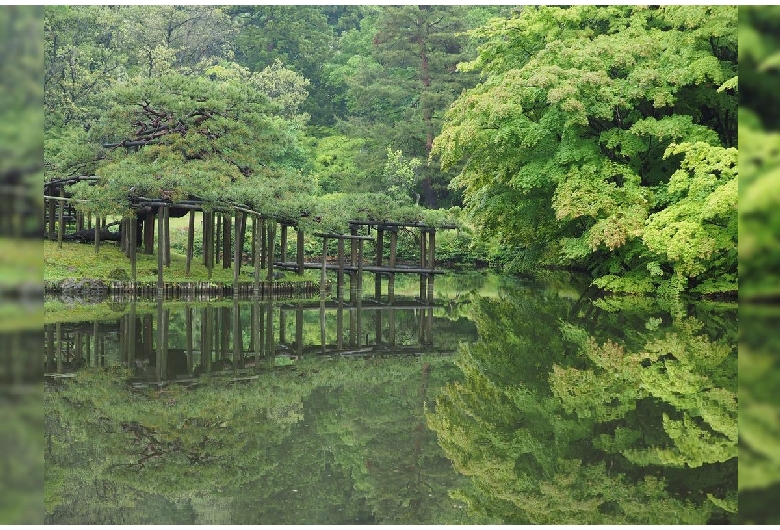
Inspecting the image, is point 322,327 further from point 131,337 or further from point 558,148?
point 558,148

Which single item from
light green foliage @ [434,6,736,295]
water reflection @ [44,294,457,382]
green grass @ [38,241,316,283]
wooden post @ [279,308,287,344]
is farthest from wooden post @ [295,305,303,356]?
light green foliage @ [434,6,736,295]

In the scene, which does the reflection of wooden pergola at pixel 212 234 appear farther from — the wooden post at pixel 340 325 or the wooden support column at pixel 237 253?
the wooden post at pixel 340 325

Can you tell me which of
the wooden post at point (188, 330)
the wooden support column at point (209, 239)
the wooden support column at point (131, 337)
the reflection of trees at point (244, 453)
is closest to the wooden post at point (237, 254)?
the wooden support column at point (209, 239)

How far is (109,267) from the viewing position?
74.3 feet

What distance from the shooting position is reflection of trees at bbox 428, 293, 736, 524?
19.1ft

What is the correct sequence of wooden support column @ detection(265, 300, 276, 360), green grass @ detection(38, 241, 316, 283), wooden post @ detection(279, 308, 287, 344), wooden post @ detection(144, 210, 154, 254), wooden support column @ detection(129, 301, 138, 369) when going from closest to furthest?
wooden support column @ detection(129, 301, 138, 369)
wooden support column @ detection(265, 300, 276, 360)
wooden post @ detection(279, 308, 287, 344)
green grass @ detection(38, 241, 316, 283)
wooden post @ detection(144, 210, 154, 254)

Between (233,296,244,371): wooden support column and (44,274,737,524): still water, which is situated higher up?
(44,274,737,524): still water

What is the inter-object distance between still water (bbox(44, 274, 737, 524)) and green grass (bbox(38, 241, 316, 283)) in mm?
5806

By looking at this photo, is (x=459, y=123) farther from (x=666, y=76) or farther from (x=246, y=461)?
(x=246, y=461)

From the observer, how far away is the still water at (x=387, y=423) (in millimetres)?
5867

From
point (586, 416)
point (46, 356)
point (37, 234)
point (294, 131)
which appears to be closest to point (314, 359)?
point (46, 356)

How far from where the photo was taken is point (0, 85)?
12.1ft

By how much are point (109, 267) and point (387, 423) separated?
1576 cm

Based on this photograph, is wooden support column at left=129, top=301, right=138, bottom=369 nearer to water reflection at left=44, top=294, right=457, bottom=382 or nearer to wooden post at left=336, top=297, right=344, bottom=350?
water reflection at left=44, top=294, right=457, bottom=382
